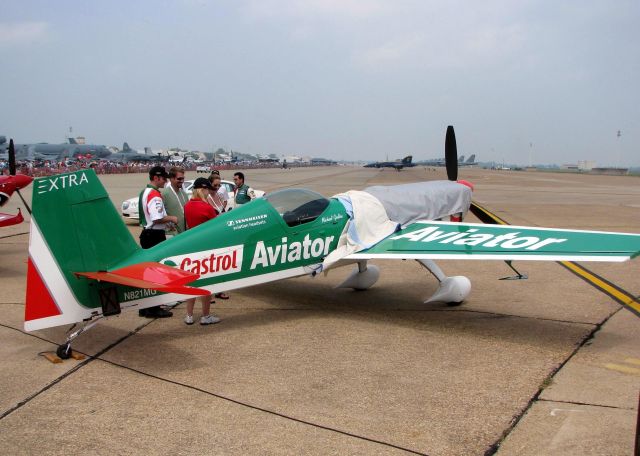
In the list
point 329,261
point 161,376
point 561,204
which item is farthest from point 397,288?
point 561,204

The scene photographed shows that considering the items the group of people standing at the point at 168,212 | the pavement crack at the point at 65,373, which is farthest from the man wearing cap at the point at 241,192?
the pavement crack at the point at 65,373

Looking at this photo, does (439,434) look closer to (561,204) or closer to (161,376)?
(161,376)

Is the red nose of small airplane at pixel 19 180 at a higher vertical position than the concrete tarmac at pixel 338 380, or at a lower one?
higher

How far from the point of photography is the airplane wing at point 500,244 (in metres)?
6.33

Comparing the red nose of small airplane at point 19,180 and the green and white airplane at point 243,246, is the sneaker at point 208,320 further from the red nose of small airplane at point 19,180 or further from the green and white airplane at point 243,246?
the red nose of small airplane at point 19,180

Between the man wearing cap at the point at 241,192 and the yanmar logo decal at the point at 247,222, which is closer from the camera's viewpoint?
the yanmar logo decal at the point at 247,222

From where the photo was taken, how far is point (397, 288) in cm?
917

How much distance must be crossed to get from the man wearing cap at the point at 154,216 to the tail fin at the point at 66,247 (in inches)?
70.2

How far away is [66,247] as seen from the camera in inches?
210

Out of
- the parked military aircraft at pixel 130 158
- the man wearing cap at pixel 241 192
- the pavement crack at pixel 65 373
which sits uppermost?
the parked military aircraft at pixel 130 158

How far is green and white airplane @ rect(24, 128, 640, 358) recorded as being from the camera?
529 cm

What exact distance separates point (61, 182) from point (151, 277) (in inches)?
47.3

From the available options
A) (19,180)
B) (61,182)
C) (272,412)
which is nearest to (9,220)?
(19,180)

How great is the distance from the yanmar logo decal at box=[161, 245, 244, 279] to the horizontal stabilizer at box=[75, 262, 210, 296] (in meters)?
0.49
